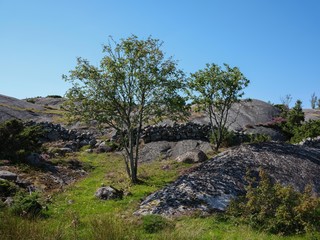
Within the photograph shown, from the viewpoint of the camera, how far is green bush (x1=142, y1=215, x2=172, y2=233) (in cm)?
1278

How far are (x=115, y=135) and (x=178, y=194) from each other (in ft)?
78.3

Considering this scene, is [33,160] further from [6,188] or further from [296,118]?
[296,118]

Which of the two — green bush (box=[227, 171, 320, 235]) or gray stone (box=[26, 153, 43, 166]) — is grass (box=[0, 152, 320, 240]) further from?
gray stone (box=[26, 153, 43, 166])

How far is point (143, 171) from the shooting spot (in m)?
26.2

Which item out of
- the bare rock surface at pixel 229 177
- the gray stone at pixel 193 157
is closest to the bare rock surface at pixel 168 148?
the gray stone at pixel 193 157

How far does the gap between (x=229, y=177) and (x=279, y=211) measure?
219 inches

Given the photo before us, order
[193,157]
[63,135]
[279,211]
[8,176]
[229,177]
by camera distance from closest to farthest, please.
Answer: [279,211] < [229,177] < [8,176] < [193,157] < [63,135]

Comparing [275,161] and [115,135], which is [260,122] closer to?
[115,135]

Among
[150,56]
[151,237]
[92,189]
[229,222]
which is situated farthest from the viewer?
[150,56]

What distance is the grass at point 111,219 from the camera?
29.4 feet

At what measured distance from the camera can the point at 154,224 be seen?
13.1 metres

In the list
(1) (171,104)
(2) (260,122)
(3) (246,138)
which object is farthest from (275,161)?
(2) (260,122)

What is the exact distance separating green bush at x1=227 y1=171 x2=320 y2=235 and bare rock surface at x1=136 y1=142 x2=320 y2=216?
1.67m

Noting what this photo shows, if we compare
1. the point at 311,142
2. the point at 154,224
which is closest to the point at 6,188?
the point at 154,224
